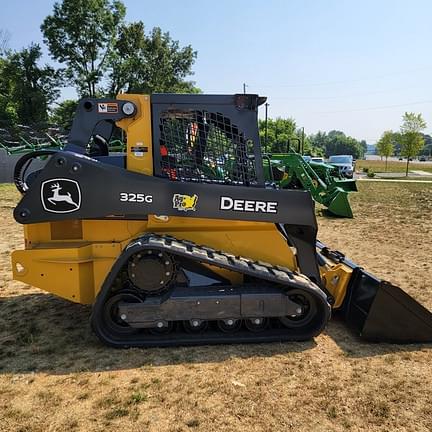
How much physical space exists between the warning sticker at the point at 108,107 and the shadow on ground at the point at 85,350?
2.30 m

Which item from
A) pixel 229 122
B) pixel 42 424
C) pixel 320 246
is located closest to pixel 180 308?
pixel 42 424

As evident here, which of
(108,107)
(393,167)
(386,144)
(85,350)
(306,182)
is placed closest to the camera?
(85,350)

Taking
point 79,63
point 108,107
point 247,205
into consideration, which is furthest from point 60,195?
point 79,63

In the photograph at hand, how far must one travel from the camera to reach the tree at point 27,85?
37812 millimetres

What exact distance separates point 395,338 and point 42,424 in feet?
10.8

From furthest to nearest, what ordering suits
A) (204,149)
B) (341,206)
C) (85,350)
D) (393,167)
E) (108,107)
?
(393,167) < (341,206) < (204,149) < (108,107) < (85,350)

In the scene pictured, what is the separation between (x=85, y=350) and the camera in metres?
4.29

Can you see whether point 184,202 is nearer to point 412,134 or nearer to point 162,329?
point 162,329

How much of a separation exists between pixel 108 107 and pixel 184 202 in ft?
3.95

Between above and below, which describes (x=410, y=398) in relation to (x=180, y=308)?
below

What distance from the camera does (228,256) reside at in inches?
172

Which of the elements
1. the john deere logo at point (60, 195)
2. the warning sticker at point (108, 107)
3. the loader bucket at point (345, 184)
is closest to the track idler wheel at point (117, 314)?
the john deere logo at point (60, 195)

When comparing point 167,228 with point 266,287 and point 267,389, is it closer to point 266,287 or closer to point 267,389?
point 266,287

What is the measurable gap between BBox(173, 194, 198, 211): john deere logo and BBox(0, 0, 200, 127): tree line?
3530 cm
